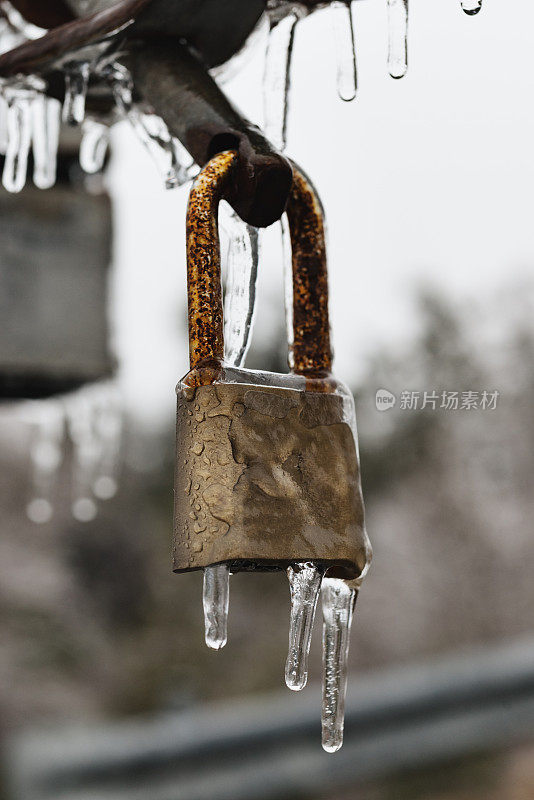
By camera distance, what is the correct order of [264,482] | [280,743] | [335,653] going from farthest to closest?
[280,743]
[335,653]
[264,482]

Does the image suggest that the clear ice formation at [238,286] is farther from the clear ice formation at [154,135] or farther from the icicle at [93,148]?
the icicle at [93,148]

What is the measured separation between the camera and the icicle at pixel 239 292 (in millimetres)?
587

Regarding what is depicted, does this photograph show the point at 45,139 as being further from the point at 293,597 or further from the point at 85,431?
the point at 85,431

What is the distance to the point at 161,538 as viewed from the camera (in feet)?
32.3

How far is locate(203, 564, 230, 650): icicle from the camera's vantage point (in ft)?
1.74

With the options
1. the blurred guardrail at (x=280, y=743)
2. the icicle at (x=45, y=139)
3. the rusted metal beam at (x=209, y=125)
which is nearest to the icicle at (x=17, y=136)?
the icicle at (x=45, y=139)

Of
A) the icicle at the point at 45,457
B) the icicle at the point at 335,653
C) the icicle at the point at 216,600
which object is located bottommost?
the icicle at the point at 45,457

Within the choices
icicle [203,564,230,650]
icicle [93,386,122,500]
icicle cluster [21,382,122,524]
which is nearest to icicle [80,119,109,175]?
icicle cluster [21,382,122,524]

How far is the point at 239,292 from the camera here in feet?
1.96

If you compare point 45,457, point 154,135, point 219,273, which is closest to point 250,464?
point 219,273

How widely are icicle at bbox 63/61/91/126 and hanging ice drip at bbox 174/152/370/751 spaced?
7.3 inches

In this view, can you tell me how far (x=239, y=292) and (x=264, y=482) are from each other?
131 mm

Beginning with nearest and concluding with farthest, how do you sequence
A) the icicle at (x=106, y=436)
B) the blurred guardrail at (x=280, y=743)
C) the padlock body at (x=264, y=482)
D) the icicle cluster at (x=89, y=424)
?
the padlock body at (x=264, y=482) < the icicle cluster at (x=89, y=424) < the icicle at (x=106, y=436) < the blurred guardrail at (x=280, y=743)

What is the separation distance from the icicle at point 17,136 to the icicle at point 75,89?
0.17 ft
